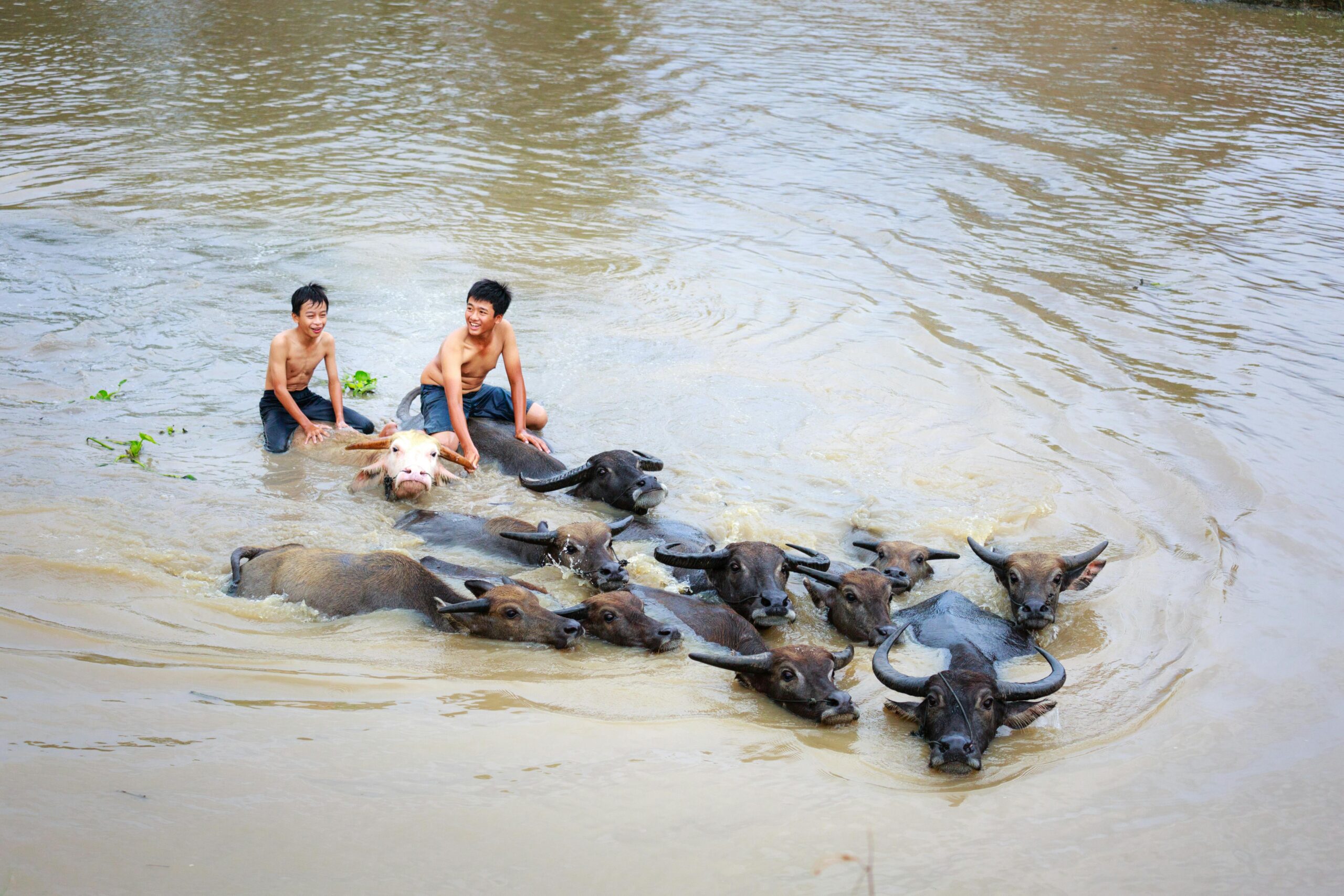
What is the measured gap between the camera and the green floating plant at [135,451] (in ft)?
22.5

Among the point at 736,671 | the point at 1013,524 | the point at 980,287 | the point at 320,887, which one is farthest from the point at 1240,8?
the point at 320,887

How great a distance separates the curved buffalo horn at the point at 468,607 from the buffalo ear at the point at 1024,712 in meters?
2.27

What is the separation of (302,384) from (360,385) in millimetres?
717

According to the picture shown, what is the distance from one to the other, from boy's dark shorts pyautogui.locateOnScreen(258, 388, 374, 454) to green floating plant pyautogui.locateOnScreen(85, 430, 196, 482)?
71 centimetres

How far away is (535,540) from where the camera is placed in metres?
5.97

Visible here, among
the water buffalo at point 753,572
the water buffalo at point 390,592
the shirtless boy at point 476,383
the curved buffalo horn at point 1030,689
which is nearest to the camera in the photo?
the curved buffalo horn at point 1030,689

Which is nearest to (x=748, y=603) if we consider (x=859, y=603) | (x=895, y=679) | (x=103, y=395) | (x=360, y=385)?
(x=859, y=603)

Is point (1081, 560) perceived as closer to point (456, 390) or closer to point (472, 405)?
point (456, 390)

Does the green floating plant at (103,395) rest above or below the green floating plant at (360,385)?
above

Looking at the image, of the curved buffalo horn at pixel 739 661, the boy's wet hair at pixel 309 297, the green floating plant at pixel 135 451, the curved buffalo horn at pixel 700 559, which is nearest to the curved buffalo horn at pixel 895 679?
the curved buffalo horn at pixel 739 661

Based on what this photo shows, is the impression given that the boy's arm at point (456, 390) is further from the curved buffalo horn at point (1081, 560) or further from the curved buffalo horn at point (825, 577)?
the curved buffalo horn at point (1081, 560)

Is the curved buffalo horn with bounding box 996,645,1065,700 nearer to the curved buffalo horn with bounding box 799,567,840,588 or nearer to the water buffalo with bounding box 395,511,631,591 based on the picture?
the curved buffalo horn with bounding box 799,567,840,588

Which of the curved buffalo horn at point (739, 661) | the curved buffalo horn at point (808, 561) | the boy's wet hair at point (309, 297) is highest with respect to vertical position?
the boy's wet hair at point (309, 297)

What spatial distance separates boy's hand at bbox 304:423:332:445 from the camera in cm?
755
